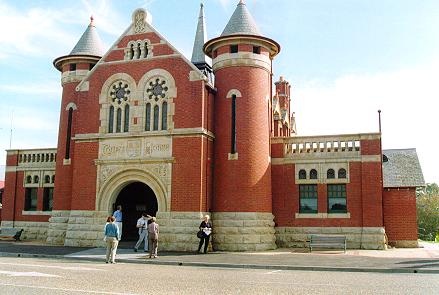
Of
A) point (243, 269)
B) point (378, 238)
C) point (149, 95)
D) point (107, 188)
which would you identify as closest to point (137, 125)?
point (149, 95)

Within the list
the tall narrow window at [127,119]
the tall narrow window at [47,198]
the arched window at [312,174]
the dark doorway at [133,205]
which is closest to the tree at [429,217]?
the arched window at [312,174]

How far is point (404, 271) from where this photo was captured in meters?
15.9

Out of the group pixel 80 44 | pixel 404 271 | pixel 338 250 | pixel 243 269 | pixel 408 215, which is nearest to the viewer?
pixel 404 271

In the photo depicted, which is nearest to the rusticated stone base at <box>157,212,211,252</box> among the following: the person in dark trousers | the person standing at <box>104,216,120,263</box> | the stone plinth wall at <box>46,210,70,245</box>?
the person in dark trousers

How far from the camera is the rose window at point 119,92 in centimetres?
2627

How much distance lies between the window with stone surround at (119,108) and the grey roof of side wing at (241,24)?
6.03 meters

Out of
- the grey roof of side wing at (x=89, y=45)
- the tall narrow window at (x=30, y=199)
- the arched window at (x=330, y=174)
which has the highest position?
the grey roof of side wing at (x=89, y=45)

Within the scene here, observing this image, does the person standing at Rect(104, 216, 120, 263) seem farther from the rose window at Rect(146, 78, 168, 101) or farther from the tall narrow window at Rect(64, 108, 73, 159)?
the tall narrow window at Rect(64, 108, 73, 159)

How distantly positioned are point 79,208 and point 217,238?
7517 mm

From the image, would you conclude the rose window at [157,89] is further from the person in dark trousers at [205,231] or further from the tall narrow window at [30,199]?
the tall narrow window at [30,199]

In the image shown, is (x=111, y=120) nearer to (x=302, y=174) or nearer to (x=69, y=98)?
(x=69, y=98)

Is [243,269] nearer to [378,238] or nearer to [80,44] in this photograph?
[378,238]

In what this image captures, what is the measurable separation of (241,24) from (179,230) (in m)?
11.1

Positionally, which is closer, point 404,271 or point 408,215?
point 404,271
